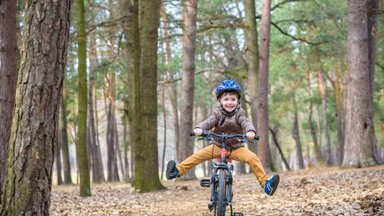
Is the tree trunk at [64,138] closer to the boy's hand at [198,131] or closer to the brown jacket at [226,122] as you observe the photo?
the brown jacket at [226,122]

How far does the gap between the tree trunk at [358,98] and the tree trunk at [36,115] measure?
43.1ft

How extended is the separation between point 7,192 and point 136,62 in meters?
9.09

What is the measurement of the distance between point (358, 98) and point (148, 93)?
7.29 meters

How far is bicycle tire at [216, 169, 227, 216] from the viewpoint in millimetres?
6398

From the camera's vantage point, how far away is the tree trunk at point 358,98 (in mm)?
17109

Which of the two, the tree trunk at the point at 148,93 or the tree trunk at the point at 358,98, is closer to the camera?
the tree trunk at the point at 148,93

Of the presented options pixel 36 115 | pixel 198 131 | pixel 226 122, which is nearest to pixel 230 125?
pixel 226 122

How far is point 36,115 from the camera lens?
19.1 feet

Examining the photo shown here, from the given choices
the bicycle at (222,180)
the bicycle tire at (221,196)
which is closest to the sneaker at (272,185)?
the bicycle at (222,180)

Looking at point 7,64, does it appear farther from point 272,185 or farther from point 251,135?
point 272,185

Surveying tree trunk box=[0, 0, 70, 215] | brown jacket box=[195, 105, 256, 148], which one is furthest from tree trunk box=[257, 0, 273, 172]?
tree trunk box=[0, 0, 70, 215]

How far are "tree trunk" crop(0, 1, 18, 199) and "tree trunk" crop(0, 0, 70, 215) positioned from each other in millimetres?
5707

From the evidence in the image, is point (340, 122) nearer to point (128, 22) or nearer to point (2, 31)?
point (128, 22)

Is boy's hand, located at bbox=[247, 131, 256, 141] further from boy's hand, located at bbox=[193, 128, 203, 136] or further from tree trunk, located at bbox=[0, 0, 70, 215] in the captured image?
tree trunk, located at bbox=[0, 0, 70, 215]
